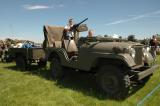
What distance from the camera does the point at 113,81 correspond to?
6.75 metres

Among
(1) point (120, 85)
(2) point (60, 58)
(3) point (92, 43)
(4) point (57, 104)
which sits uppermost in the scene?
(3) point (92, 43)

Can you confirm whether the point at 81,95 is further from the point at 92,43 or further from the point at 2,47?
the point at 2,47

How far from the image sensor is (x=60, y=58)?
9.00 meters

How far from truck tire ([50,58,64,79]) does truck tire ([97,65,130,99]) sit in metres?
2.53

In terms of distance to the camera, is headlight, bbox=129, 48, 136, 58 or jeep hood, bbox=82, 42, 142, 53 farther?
headlight, bbox=129, 48, 136, 58

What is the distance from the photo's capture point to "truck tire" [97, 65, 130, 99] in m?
6.50

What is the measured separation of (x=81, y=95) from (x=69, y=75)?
3.04 meters

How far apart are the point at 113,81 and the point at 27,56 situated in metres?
5.91

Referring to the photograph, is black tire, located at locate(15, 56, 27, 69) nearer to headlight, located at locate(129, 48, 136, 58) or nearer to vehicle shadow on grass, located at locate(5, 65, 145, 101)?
vehicle shadow on grass, located at locate(5, 65, 145, 101)

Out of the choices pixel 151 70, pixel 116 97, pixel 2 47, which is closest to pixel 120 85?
pixel 116 97

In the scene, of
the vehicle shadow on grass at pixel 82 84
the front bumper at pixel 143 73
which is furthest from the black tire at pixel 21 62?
the front bumper at pixel 143 73

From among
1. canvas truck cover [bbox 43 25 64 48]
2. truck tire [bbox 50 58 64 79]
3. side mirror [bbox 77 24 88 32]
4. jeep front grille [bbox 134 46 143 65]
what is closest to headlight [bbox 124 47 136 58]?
jeep front grille [bbox 134 46 143 65]

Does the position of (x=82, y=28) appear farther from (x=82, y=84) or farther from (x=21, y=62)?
(x=21, y=62)

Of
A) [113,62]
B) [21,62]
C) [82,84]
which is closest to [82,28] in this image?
[82,84]
